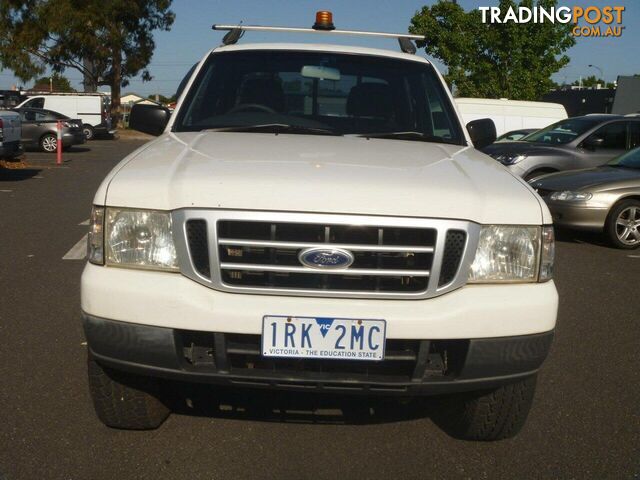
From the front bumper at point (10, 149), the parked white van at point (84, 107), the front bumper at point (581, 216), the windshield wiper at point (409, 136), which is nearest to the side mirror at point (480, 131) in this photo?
the windshield wiper at point (409, 136)

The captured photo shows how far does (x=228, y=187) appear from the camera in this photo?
314cm

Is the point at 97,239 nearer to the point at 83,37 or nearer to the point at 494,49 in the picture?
the point at 494,49

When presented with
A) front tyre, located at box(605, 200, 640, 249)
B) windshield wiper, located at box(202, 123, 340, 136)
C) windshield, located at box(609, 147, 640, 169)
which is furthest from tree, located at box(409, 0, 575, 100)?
windshield wiper, located at box(202, 123, 340, 136)

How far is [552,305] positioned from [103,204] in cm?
178

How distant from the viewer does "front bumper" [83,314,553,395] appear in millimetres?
3111

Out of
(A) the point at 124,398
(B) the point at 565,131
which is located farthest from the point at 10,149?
(A) the point at 124,398

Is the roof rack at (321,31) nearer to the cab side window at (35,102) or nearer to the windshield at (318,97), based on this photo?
the windshield at (318,97)

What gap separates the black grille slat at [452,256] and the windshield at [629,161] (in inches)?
334

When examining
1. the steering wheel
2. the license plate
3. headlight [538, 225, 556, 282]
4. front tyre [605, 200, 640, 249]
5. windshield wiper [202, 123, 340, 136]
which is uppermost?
the steering wheel

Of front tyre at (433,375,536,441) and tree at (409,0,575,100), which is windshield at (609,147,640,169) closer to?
front tyre at (433,375,536,441)

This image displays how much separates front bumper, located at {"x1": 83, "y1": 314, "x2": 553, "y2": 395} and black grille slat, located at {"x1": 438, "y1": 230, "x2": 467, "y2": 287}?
0.78 feet

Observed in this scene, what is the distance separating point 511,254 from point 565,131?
450 inches

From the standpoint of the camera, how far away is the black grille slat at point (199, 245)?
10.2ft

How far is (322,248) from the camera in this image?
10.1ft
